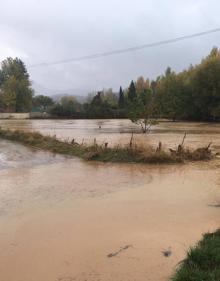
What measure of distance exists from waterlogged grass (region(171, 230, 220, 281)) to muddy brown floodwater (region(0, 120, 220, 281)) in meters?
0.40

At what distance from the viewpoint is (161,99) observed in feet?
215

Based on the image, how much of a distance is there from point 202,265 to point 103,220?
3.57 metres

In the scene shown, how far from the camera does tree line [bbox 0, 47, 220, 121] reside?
3956 cm

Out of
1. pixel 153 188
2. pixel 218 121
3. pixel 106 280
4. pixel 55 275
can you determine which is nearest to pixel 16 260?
pixel 55 275

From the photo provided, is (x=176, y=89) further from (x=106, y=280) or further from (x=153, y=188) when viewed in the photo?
(x=106, y=280)

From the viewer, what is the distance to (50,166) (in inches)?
685

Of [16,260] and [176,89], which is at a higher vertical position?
[176,89]

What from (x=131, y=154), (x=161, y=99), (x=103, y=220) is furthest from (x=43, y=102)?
(x=103, y=220)

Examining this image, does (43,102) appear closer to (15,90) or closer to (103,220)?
(15,90)

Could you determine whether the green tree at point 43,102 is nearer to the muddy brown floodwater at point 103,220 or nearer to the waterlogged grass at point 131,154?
the waterlogged grass at point 131,154

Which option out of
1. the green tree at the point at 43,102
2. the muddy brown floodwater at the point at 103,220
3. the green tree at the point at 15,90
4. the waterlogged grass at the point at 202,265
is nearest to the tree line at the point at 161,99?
the green tree at the point at 15,90

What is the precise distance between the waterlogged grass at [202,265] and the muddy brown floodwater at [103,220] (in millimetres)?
398

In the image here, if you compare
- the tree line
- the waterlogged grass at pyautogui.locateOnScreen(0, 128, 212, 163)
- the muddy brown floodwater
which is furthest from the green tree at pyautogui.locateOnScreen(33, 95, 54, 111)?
the muddy brown floodwater

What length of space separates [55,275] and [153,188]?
659cm
